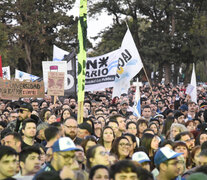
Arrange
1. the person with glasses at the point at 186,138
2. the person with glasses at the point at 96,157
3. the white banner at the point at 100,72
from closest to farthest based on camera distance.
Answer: the person with glasses at the point at 96,157, the person with glasses at the point at 186,138, the white banner at the point at 100,72

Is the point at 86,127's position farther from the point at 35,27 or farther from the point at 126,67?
the point at 35,27

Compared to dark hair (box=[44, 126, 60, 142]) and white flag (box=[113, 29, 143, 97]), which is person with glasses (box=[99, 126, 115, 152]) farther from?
white flag (box=[113, 29, 143, 97])

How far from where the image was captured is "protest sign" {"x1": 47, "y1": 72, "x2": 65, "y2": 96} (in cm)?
1442

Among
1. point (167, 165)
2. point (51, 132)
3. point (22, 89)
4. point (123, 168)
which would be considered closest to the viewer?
point (123, 168)

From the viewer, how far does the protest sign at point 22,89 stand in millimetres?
15305

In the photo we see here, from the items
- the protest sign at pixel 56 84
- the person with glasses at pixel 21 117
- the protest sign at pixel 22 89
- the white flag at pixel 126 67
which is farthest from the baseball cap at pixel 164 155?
the protest sign at pixel 22 89

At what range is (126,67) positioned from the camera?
1577cm

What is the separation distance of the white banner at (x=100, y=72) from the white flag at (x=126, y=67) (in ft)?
6.02

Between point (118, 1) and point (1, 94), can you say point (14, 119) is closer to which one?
point (1, 94)

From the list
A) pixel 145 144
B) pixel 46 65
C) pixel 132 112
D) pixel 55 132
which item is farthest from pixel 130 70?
pixel 55 132

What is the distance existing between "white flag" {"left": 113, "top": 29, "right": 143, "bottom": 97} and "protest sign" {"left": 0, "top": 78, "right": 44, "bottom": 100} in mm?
2309

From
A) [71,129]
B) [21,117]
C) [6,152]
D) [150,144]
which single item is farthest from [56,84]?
[6,152]

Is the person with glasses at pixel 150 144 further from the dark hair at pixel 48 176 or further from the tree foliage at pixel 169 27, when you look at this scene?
the tree foliage at pixel 169 27

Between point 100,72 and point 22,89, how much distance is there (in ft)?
11.8
